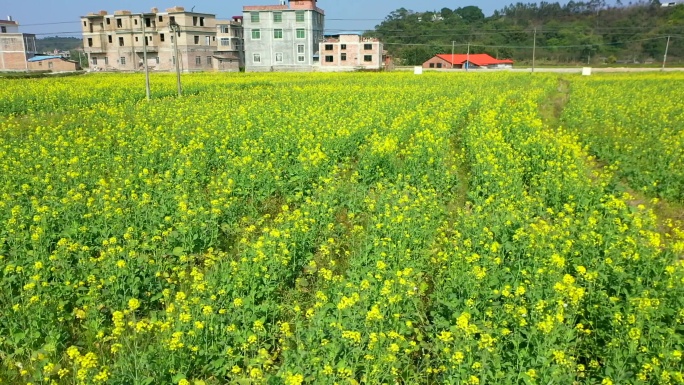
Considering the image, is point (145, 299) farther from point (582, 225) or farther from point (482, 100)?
point (482, 100)

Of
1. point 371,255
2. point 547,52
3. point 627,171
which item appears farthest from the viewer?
point 547,52

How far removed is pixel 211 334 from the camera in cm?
467

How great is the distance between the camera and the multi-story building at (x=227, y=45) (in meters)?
74.8

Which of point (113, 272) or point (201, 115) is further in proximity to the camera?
point (201, 115)

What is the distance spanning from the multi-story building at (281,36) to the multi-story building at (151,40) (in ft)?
20.7

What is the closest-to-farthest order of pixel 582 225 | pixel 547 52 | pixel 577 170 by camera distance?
pixel 582 225
pixel 577 170
pixel 547 52

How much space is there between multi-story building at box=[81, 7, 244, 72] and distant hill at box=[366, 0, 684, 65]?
37.1 m

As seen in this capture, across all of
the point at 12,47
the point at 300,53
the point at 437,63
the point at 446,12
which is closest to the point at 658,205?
the point at 300,53

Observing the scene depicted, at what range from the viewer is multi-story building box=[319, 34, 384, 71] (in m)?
69.1

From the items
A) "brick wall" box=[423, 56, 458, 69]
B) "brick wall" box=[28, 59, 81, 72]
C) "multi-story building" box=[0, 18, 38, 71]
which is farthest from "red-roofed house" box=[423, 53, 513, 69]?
"multi-story building" box=[0, 18, 38, 71]

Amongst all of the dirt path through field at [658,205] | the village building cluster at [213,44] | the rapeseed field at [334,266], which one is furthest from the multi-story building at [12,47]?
the dirt path through field at [658,205]

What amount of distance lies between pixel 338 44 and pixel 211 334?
225 ft

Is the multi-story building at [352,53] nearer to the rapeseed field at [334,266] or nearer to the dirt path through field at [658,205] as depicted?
the dirt path through field at [658,205]

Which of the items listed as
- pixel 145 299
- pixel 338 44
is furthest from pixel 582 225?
pixel 338 44
